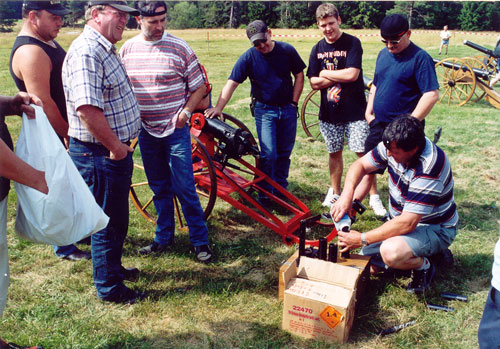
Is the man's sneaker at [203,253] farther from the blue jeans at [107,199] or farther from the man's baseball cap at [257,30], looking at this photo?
the man's baseball cap at [257,30]

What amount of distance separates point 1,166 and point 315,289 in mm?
2041

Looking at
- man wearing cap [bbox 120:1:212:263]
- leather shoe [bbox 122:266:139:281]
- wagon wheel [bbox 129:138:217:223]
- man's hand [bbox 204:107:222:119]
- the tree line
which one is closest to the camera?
man wearing cap [bbox 120:1:212:263]

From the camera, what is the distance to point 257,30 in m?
4.23

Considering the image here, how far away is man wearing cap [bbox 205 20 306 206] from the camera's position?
448 cm

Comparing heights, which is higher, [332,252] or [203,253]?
[332,252]

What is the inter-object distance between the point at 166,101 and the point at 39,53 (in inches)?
39.7

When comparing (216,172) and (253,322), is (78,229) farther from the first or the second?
(216,172)

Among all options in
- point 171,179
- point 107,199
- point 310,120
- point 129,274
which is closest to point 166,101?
point 171,179

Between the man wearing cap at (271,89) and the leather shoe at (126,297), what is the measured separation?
204cm

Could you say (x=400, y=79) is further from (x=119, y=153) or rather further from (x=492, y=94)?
(x=492, y=94)

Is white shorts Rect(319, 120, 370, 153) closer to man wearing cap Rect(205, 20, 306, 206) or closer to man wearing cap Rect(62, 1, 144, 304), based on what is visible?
man wearing cap Rect(205, 20, 306, 206)

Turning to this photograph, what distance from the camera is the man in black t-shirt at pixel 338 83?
4.36 m

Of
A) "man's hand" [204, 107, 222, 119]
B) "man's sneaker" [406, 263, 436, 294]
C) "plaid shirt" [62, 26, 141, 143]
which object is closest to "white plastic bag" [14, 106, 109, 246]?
"plaid shirt" [62, 26, 141, 143]

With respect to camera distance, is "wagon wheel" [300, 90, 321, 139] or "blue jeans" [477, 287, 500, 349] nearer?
"blue jeans" [477, 287, 500, 349]
